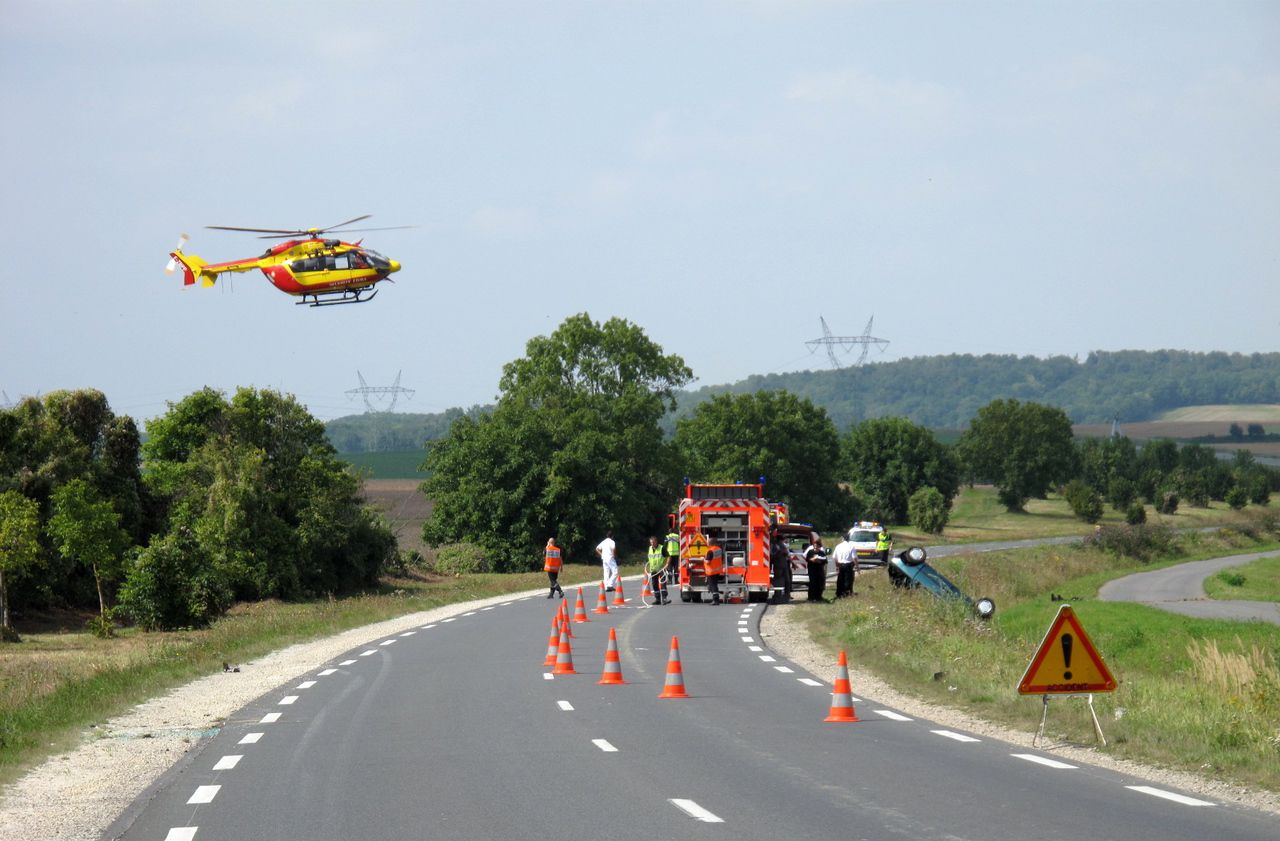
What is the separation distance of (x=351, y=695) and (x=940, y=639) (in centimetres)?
892

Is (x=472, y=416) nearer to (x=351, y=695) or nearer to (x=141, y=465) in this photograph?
(x=141, y=465)

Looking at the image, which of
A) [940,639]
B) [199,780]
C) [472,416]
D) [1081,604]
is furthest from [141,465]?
[199,780]

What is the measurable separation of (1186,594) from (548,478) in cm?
2879

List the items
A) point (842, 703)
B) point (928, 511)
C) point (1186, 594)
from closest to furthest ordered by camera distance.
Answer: point (842, 703)
point (1186, 594)
point (928, 511)

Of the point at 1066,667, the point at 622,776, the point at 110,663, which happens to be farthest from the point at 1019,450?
the point at 622,776

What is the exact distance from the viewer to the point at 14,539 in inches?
1593

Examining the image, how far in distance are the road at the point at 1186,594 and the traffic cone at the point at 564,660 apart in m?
34.7

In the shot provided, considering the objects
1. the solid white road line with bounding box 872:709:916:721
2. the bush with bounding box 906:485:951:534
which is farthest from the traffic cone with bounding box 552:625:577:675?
the bush with bounding box 906:485:951:534

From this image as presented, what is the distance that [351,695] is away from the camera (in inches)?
663

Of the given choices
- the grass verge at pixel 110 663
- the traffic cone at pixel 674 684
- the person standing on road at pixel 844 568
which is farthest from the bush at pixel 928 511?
the traffic cone at pixel 674 684

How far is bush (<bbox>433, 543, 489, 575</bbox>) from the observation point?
2672 inches

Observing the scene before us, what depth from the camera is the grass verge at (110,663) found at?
13742 mm

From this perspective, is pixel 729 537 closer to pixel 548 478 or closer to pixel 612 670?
pixel 612 670

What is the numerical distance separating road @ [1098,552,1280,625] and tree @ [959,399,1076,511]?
65.9 meters
